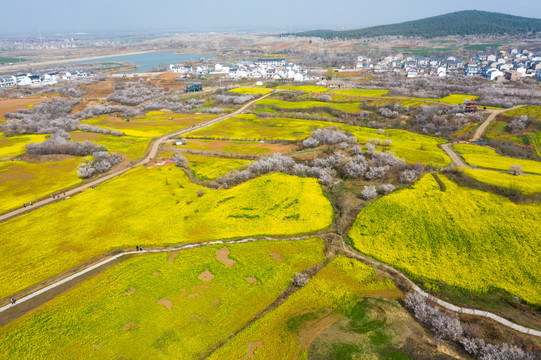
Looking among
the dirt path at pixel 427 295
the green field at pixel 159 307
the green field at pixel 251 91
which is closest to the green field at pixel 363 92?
the green field at pixel 251 91

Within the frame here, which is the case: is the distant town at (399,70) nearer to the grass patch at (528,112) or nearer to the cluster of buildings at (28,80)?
the cluster of buildings at (28,80)

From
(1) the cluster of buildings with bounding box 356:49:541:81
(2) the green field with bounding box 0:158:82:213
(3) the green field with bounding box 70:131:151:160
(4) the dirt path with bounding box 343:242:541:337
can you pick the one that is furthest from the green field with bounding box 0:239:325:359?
(1) the cluster of buildings with bounding box 356:49:541:81

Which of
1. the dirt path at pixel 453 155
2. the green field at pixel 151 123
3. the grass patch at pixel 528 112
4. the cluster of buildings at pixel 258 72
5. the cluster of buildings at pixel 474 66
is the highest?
the cluster of buildings at pixel 474 66

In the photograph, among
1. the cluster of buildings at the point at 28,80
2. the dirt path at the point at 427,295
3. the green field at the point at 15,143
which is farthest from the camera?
the cluster of buildings at the point at 28,80

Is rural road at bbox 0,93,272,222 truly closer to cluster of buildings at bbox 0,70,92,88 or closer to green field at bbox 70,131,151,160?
green field at bbox 70,131,151,160

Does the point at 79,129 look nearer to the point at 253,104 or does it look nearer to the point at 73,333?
the point at 253,104
